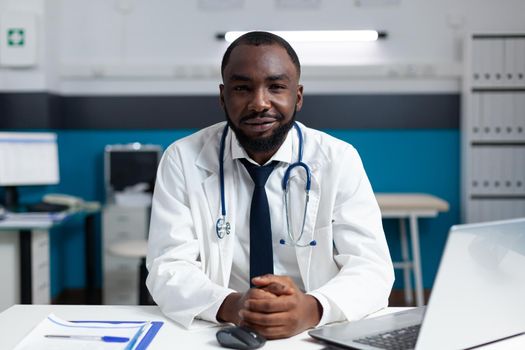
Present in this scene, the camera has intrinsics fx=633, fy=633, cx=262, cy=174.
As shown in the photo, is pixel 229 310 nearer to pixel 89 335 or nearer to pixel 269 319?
pixel 269 319

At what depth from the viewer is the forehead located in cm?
152

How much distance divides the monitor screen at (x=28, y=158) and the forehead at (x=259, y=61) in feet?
8.30

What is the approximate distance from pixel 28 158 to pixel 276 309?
3.00 metres

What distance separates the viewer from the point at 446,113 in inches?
166

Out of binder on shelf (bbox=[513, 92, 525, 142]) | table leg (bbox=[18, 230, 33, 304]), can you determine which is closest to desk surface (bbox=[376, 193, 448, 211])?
binder on shelf (bbox=[513, 92, 525, 142])

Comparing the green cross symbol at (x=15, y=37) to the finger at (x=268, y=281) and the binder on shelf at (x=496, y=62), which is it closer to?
the binder on shelf at (x=496, y=62)

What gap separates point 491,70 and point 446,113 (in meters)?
0.39

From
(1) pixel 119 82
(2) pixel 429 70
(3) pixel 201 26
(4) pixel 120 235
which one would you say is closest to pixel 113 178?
(4) pixel 120 235

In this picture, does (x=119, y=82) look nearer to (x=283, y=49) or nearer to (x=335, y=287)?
(x=283, y=49)

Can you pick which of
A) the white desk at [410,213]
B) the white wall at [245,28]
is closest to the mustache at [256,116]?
the white desk at [410,213]

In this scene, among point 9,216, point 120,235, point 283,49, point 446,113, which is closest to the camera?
point 283,49

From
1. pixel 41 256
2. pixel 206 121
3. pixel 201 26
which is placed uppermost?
pixel 201 26

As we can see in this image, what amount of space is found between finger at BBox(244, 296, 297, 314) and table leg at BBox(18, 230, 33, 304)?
7.53 ft

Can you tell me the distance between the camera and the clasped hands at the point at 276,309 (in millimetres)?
1165
